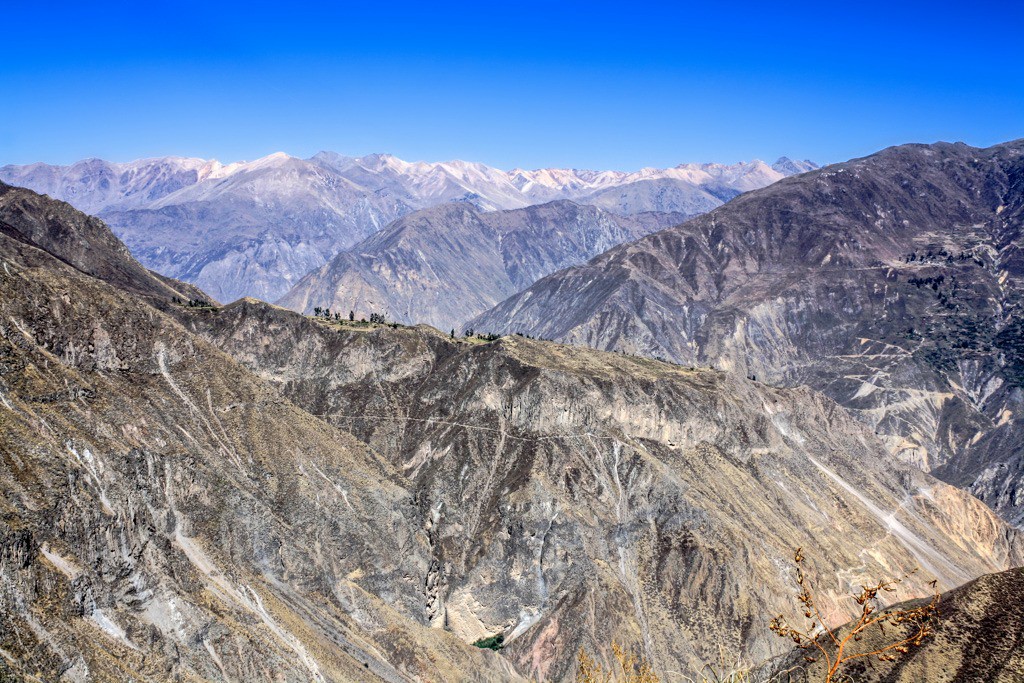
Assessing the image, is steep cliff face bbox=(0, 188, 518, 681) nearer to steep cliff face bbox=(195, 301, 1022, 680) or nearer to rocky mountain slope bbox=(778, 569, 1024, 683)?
steep cliff face bbox=(195, 301, 1022, 680)

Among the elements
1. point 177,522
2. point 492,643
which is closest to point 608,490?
point 492,643

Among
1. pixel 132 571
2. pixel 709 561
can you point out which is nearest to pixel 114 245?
pixel 132 571

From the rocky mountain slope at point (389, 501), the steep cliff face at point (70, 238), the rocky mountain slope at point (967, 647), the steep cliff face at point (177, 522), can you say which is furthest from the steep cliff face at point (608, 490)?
the rocky mountain slope at point (967, 647)

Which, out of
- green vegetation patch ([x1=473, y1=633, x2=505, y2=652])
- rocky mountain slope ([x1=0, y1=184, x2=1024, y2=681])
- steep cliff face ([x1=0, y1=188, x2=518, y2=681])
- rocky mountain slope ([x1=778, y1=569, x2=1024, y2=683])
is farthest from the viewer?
green vegetation patch ([x1=473, y1=633, x2=505, y2=652])

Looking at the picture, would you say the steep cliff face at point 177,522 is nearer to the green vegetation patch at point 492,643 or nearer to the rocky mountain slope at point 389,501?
the rocky mountain slope at point 389,501

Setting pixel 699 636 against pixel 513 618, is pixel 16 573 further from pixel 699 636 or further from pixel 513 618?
pixel 699 636

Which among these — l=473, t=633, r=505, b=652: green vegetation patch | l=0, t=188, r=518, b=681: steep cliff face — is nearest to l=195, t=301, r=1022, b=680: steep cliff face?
l=473, t=633, r=505, b=652: green vegetation patch

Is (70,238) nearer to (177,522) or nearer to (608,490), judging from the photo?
(177,522)
